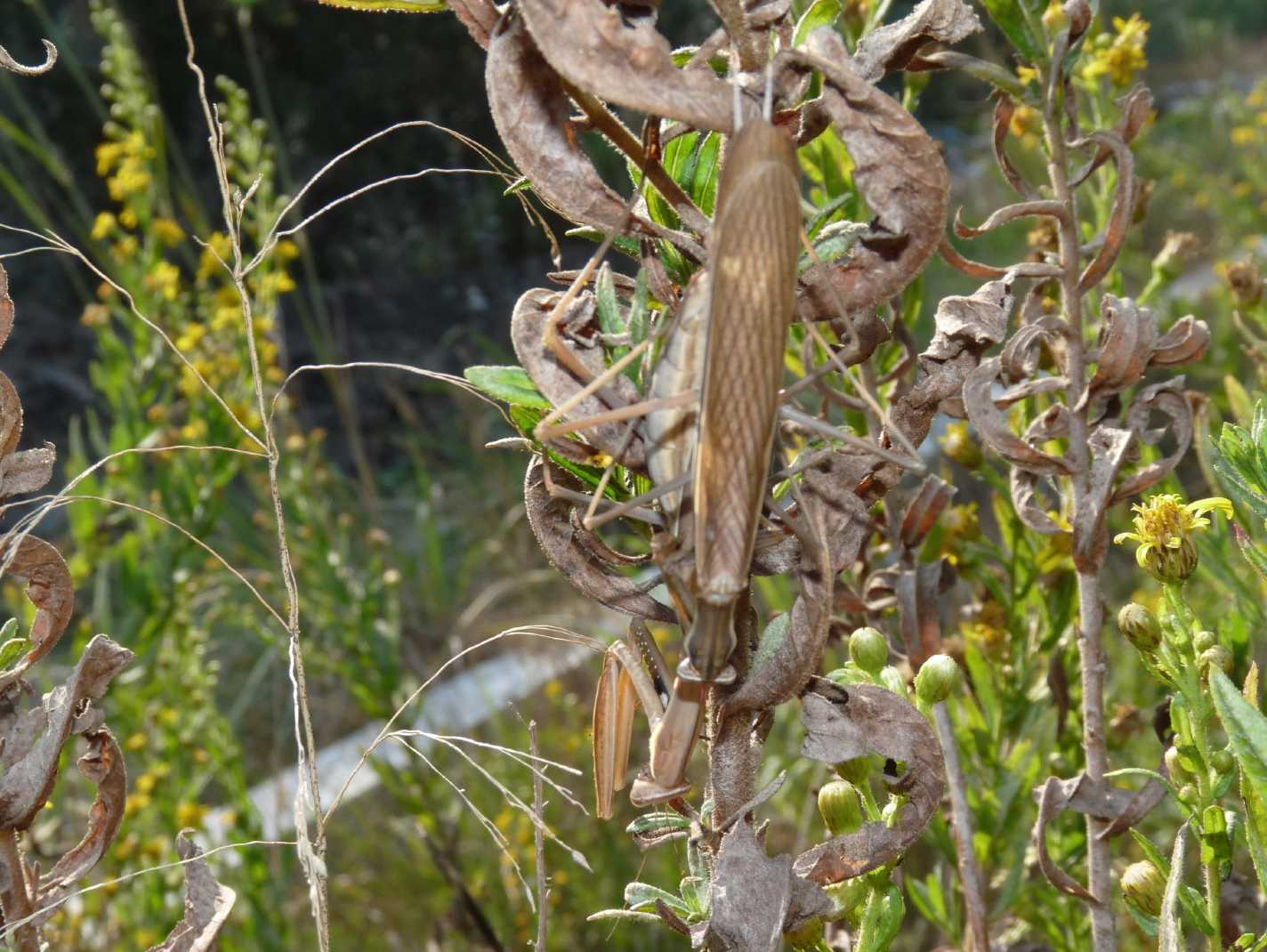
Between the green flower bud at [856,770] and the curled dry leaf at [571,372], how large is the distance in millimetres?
A: 207

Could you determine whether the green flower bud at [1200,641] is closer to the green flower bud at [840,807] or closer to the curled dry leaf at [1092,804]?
the curled dry leaf at [1092,804]

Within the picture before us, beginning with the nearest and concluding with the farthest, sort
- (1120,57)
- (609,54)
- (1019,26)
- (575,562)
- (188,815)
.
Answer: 1. (609,54)
2. (575,562)
3. (1019,26)
4. (1120,57)
5. (188,815)

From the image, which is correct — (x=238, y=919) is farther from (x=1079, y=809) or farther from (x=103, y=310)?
(x=1079, y=809)

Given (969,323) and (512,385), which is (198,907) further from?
(969,323)

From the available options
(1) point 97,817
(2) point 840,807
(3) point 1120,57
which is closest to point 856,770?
(2) point 840,807

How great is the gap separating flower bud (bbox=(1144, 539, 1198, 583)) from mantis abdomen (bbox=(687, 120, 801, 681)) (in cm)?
33

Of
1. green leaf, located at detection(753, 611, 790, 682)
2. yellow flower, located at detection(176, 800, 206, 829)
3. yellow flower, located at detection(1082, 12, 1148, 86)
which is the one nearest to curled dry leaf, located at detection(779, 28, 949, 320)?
green leaf, located at detection(753, 611, 790, 682)

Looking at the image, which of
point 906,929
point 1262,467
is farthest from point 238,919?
point 1262,467

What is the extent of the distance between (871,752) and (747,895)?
0.08 metres

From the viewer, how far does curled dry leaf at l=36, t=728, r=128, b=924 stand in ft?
1.77

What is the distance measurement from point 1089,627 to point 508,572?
2582mm

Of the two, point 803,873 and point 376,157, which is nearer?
point 803,873

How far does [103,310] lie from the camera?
1615 millimetres

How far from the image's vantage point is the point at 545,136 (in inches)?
15.3
